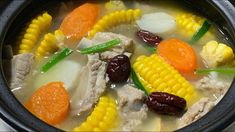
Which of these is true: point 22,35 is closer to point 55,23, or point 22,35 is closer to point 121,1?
point 55,23

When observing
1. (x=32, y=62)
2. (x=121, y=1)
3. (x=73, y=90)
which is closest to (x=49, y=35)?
(x=32, y=62)

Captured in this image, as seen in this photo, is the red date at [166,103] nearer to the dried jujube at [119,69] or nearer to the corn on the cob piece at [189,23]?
the dried jujube at [119,69]

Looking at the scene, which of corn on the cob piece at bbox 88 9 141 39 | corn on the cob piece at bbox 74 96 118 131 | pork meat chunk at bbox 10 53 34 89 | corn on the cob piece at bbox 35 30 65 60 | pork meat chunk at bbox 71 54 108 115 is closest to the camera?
corn on the cob piece at bbox 74 96 118 131

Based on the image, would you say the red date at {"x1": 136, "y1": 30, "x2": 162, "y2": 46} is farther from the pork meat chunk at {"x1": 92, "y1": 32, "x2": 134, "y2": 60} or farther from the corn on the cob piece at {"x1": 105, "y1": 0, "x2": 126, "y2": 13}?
the corn on the cob piece at {"x1": 105, "y1": 0, "x2": 126, "y2": 13}

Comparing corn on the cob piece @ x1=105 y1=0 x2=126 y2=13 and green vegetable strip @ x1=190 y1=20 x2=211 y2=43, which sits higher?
green vegetable strip @ x1=190 y1=20 x2=211 y2=43

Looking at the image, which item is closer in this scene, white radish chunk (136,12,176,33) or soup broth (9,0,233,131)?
soup broth (9,0,233,131)

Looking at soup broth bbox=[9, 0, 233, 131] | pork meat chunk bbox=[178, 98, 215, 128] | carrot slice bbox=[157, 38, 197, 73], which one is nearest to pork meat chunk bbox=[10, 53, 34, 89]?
soup broth bbox=[9, 0, 233, 131]

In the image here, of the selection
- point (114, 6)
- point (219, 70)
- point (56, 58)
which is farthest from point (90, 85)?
point (114, 6)

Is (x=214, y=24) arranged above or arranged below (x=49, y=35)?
above
